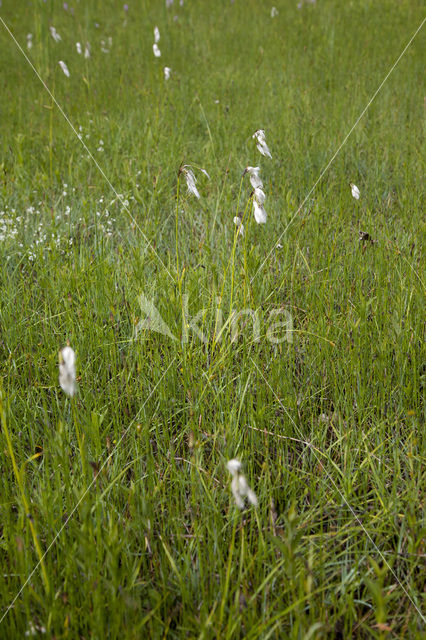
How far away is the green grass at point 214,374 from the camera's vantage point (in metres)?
1.17

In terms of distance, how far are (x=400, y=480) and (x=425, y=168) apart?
2535mm

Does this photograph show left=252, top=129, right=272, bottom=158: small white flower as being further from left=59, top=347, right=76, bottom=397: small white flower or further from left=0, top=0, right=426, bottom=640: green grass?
left=59, top=347, right=76, bottom=397: small white flower

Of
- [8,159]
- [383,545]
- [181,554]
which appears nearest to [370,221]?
[383,545]

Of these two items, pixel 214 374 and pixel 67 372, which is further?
pixel 214 374

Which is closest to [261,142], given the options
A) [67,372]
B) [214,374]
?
[214,374]

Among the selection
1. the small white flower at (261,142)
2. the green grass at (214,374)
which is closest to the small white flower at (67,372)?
the green grass at (214,374)

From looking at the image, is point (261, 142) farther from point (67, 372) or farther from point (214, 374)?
point (67, 372)

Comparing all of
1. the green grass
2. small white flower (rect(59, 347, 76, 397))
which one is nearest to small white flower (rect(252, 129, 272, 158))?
the green grass

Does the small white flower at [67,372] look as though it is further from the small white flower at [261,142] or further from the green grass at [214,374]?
the small white flower at [261,142]

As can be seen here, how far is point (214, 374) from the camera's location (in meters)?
1.86

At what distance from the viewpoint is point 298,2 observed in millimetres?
8016

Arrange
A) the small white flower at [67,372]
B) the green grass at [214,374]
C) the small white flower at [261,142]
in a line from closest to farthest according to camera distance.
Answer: the small white flower at [67,372], the green grass at [214,374], the small white flower at [261,142]

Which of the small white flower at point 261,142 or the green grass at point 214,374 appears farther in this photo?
the small white flower at point 261,142

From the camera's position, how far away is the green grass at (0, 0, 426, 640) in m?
1.17
